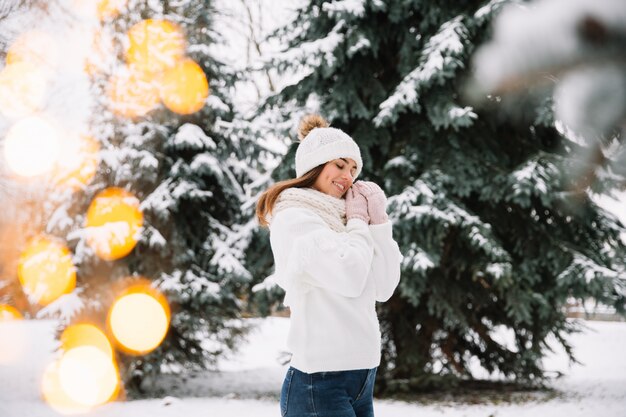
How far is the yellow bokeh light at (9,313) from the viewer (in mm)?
19703

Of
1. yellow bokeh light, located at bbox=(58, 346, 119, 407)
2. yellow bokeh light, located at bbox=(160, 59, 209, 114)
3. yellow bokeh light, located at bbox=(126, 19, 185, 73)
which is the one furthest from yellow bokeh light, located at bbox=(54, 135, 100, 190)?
yellow bokeh light, located at bbox=(58, 346, 119, 407)

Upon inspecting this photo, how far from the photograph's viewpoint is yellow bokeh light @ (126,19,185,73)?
9211 millimetres

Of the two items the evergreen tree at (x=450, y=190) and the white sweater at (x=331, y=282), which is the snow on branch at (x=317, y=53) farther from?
the white sweater at (x=331, y=282)

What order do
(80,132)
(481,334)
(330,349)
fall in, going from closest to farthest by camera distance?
1. (330,349)
2. (481,334)
3. (80,132)

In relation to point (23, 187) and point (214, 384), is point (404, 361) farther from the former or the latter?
point (23, 187)

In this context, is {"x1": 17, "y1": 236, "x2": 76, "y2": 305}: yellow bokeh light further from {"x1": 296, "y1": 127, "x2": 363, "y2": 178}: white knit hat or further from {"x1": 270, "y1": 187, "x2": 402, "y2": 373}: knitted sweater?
{"x1": 270, "y1": 187, "x2": 402, "y2": 373}: knitted sweater

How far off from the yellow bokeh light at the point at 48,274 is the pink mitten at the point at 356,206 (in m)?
7.19

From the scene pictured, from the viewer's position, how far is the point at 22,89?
783 centimetres

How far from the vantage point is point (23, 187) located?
27.5ft

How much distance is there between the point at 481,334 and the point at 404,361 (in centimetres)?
125

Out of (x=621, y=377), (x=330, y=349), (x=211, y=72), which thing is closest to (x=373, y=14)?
(x=211, y=72)

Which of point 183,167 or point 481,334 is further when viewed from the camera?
point 183,167

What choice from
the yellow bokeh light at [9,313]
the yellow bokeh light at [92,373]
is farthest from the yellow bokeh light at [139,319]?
the yellow bokeh light at [9,313]

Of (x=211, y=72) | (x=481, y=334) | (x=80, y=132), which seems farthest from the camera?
(x=211, y=72)
